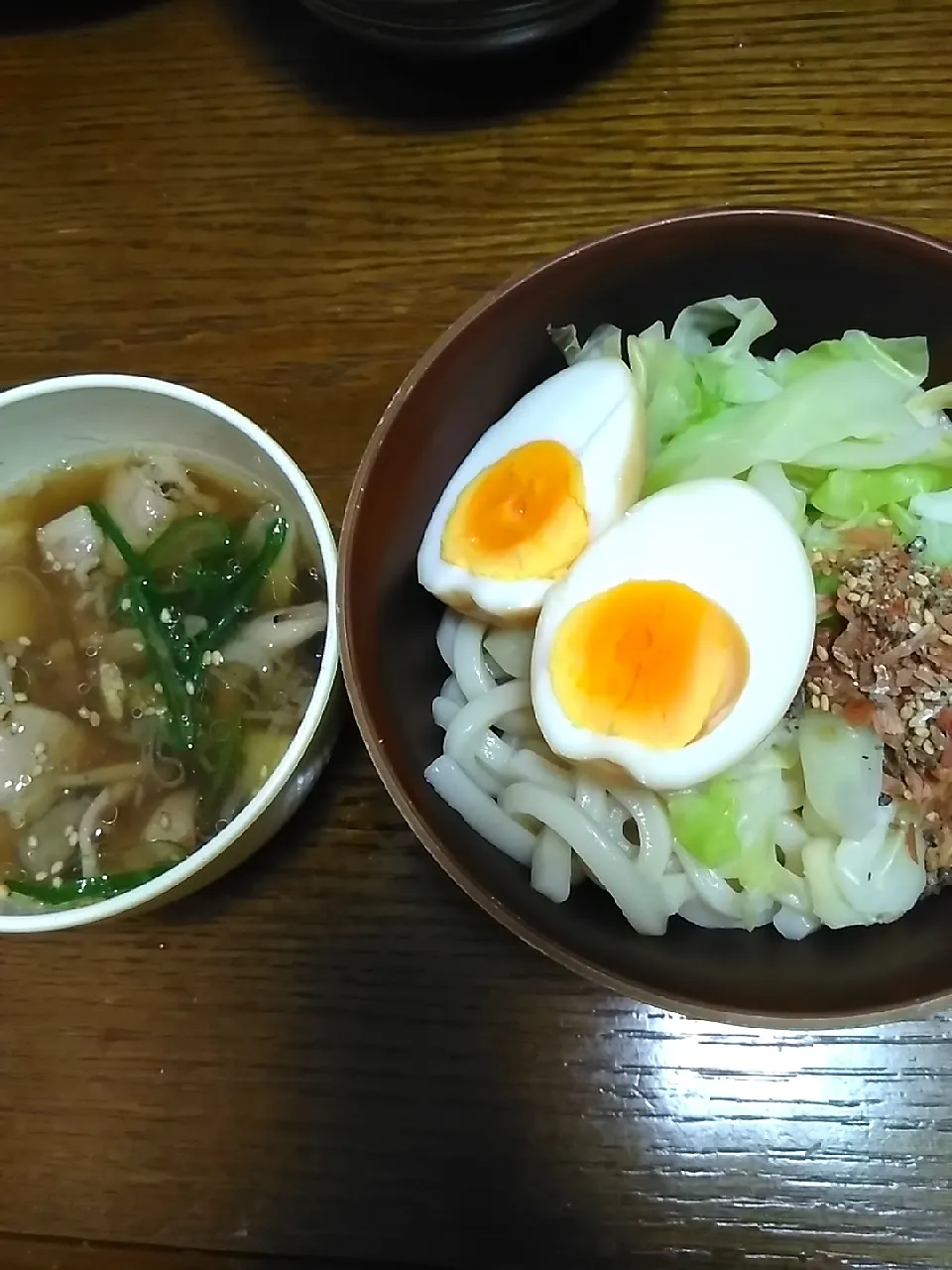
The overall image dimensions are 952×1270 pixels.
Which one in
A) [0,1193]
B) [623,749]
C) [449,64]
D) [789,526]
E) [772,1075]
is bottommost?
[0,1193]

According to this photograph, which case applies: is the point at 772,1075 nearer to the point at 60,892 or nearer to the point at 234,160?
the point at 60,892

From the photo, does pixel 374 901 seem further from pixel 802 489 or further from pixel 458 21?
pixel 458 21

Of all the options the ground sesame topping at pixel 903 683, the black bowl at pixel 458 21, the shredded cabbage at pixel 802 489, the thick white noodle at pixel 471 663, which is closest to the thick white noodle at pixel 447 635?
the thick white noodle at pixel 471 663

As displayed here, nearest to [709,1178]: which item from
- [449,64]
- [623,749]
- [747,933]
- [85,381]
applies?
[747,933]

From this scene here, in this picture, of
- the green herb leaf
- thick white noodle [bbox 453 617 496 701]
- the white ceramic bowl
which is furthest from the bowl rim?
the green herb leaf

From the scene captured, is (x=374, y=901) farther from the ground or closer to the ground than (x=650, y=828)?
closer to the ground

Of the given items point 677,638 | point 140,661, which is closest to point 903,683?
point 677,638
